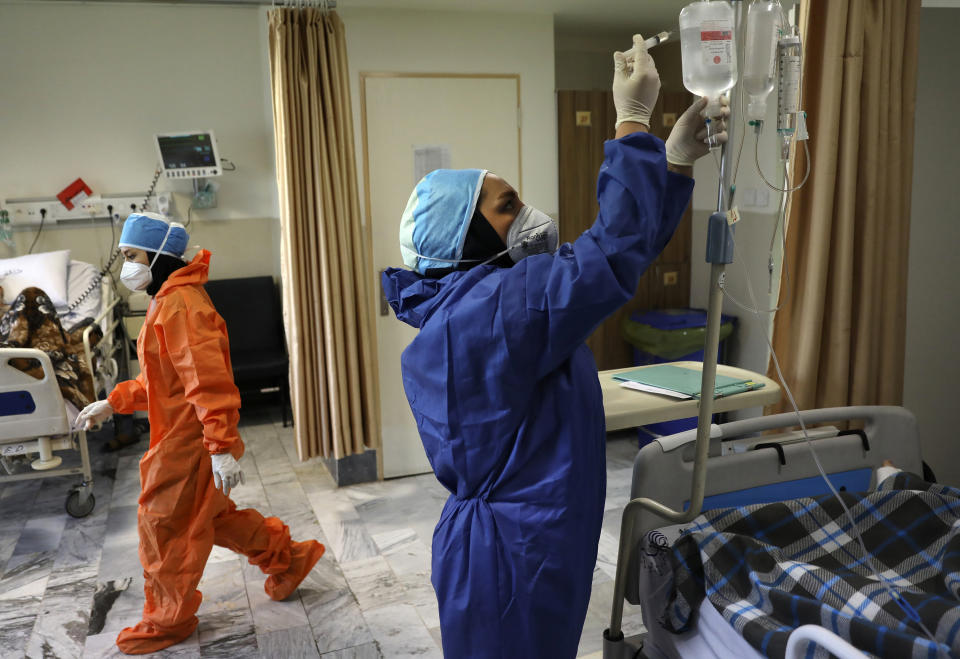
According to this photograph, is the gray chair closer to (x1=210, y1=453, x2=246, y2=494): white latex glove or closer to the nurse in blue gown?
(x1=210, y1=453, x2=246, y2=494): white latex glove

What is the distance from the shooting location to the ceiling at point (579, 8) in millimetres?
3520

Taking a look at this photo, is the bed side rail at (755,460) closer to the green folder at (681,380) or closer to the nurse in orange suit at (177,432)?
the green folder at (681,380)

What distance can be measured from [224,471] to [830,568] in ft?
5.53

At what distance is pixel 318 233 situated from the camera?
138 inches

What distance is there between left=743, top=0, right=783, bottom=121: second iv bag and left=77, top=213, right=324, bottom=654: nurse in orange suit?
1693mm

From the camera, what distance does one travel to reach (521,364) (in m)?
A: 1.32

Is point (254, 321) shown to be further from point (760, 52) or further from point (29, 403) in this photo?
point (760, 52)

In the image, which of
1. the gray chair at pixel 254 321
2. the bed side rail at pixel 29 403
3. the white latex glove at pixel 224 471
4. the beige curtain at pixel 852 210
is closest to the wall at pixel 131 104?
the gray chair at pixel 254 321

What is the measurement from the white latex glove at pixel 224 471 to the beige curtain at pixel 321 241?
1.23 metres

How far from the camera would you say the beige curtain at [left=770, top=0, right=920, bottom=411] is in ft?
7.41

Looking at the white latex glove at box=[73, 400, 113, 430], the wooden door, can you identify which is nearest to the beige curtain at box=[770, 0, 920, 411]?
the wooden door

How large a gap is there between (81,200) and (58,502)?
1949 mm

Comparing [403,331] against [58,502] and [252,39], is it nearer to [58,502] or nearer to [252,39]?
[58,502]

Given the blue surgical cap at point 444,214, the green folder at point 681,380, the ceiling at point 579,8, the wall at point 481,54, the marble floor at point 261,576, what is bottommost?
the marble floor at point 261,576
